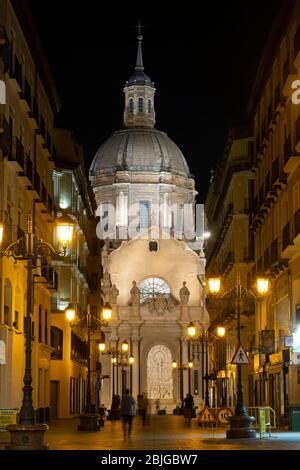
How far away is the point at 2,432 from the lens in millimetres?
38094

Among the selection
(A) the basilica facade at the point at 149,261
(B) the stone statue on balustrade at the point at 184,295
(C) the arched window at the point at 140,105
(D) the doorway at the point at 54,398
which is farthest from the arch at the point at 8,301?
(C) the arched window at the point at 140,105

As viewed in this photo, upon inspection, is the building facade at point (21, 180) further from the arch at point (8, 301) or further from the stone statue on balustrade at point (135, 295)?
the stone statue on balustrade at point (135, 295)

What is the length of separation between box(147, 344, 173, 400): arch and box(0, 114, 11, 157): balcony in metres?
72.6

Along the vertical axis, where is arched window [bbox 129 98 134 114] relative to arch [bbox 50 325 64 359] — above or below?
above

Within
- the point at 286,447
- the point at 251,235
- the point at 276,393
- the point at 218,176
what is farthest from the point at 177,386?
the point at 286,447

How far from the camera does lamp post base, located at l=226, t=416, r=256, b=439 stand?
1391 inches

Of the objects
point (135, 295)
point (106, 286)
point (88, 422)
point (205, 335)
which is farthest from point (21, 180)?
point (106, 286)

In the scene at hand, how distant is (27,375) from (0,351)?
1281 centimetres

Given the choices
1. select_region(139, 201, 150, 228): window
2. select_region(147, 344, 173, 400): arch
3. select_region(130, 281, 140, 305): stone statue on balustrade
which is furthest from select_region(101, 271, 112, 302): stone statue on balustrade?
select_region(139, 201, 150, 228): window

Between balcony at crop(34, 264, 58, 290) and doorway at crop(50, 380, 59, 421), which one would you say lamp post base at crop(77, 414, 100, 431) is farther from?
doorway at crop(50, 380, 59, 421)

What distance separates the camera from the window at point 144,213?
127 metres

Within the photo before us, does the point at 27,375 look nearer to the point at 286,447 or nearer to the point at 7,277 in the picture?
the point at 286,447

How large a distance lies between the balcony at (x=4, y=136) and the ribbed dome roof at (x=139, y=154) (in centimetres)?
8890

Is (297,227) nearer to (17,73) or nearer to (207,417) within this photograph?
(207,417)
